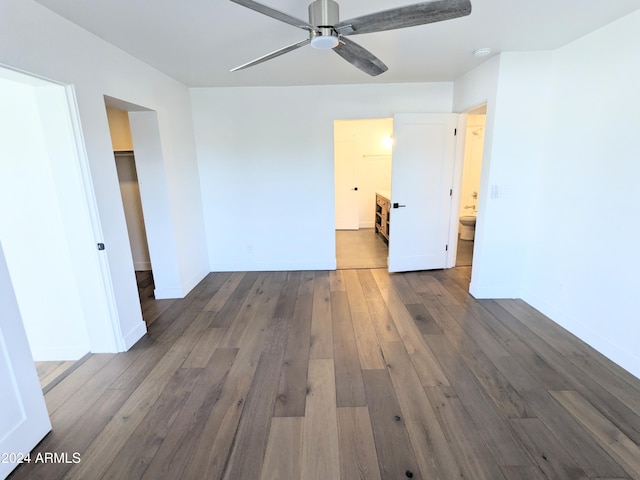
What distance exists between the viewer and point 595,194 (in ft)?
7.84

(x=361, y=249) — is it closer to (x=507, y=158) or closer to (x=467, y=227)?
(x=467, y=227)

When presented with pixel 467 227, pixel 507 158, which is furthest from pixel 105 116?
pixel 467 227

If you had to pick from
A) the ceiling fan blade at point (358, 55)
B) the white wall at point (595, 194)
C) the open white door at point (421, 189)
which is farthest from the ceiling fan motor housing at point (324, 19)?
the open white door at point (421, 189)

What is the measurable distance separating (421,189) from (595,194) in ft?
5.92

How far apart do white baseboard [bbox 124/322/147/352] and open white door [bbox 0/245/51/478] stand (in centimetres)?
85

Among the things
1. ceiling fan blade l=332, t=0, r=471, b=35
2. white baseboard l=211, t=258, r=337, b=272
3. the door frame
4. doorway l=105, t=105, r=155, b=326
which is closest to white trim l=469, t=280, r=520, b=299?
white baseboard l=211, t=258, r=337, b=272

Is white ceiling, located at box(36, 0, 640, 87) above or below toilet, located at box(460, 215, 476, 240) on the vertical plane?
above

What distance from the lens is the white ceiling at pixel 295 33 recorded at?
1.90 meters

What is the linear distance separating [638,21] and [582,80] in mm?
496

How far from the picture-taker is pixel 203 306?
332 cm

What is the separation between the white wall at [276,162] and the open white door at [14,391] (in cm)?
276

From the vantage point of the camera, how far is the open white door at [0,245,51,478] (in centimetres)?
150

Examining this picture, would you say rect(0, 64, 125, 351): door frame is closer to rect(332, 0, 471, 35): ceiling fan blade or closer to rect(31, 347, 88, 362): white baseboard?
rect(31, 347, 88, 362): white baseboard

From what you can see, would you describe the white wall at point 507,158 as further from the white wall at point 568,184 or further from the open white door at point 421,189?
the open white door at point 421,189
